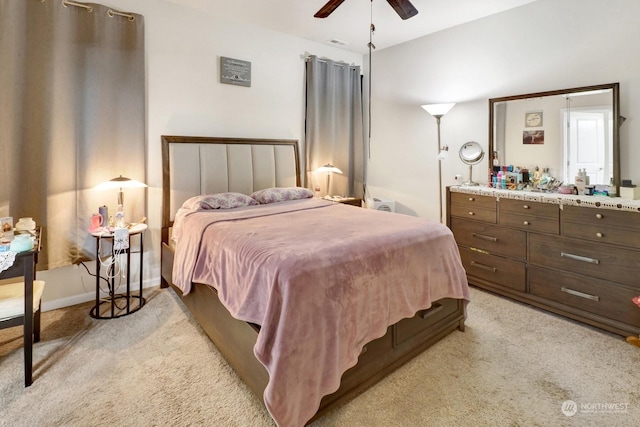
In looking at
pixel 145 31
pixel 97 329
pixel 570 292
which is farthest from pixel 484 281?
pixel 145 31

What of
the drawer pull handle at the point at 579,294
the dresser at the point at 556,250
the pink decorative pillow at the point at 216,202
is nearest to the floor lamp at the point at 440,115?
the dresser at the point at 556,250

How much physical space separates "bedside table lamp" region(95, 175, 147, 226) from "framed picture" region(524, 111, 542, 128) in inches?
141

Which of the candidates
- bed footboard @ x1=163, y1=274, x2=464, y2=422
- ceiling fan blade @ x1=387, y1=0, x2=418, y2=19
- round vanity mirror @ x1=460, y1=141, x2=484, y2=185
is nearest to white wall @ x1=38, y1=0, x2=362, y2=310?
bed footboard @ x1=163, y1=274, x2=464, y2=422

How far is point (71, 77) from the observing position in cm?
271

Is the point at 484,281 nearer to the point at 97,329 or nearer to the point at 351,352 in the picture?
the point at 351,352

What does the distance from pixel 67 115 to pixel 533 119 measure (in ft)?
13.4

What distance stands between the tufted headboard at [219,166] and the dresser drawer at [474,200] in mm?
1879

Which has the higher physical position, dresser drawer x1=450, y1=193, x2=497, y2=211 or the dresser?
dresser drawer x1=450, y1=193, x2=497, y2=211

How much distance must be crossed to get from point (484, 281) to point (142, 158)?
11.3 ft

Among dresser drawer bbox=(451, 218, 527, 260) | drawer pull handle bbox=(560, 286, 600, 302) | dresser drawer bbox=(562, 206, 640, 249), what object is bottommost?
drawer pull handle bbox=(560, 286, 600, 302)

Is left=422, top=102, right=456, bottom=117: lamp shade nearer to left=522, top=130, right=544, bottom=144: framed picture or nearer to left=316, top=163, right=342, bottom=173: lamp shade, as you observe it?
left=522, top=130, right=544, bottom=144: framed picture

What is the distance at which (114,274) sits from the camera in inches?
124

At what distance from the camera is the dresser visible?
7.74 ft

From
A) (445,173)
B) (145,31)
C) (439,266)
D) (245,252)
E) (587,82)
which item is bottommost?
(439,266)
